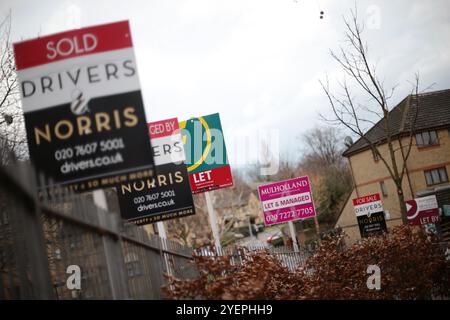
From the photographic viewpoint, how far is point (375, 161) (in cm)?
3325

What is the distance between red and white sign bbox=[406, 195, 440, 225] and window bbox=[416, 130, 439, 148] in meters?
20.2

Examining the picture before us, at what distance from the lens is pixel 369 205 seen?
578 inches

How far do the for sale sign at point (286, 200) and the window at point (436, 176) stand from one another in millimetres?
16709

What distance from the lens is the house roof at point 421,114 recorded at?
101 feet

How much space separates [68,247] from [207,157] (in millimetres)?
10012

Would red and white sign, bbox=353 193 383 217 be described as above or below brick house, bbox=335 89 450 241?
below

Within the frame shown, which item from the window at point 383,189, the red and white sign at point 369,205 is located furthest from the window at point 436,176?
the red and white sign at point 369,205

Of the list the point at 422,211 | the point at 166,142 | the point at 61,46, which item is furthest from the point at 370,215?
the point at 61,46

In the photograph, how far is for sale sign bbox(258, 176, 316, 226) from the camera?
665 inches

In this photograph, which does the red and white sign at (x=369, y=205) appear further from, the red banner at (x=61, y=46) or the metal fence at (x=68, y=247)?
the red banner at (x=61, y=46)

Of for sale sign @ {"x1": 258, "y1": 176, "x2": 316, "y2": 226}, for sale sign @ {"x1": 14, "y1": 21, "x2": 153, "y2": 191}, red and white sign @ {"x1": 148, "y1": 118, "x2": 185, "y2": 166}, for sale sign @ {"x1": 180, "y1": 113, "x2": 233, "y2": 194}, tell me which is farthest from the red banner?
for sale sign @ {"x1": 258, "y1": 176, "x2": 316, "y2": 226}

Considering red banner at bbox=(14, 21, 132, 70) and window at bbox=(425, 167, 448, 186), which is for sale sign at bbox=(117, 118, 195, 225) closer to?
red banner at bbox=(14, 21, 132, 70)

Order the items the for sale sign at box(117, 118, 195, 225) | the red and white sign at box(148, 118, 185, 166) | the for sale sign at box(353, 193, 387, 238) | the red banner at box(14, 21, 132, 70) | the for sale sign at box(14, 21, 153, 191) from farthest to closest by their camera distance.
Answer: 1. the for sale sign at box(353, 193, 387, 238)
2. the red and white sign at box(148, 118, 185, 166)
3. the for sale sign at box(117, 118, 195, 225)
4. the red banner at box(14, 21, 132, 70)
5. the for sale sign at box(14, 21, 153, 191)

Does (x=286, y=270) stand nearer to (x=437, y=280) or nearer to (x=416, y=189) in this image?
(x=437, y=280)
